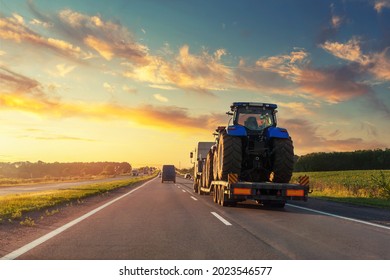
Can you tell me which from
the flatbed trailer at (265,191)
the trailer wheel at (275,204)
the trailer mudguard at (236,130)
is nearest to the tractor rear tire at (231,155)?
the trailer mudguard at (236,130)

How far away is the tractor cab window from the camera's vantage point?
15.5m

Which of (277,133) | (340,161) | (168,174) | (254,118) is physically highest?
(340,161)

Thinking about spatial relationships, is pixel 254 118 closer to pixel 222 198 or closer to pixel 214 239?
pixel 222 198

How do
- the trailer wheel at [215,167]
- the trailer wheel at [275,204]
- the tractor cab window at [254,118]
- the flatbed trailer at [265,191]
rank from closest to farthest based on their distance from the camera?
the flatbed trailer at [265,191]
the trailer wheel at [275,204]
the tractor cab window at [254,118]
the trailer wheel at [215,167]

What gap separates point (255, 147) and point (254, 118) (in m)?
1.24

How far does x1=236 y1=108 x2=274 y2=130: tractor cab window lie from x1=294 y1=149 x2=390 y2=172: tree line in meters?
Answer: 76.4

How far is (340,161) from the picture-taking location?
89750mm

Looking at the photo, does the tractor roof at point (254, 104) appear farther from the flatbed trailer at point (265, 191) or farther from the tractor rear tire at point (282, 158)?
the flatbed trailer at point (265, 191)

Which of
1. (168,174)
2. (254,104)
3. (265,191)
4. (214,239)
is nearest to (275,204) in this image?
Result: (265,191)

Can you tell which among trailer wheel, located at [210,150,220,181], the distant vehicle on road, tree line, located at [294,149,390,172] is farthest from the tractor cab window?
tree line, located at [294,149,390,172]

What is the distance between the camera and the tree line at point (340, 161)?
87.9 metres
